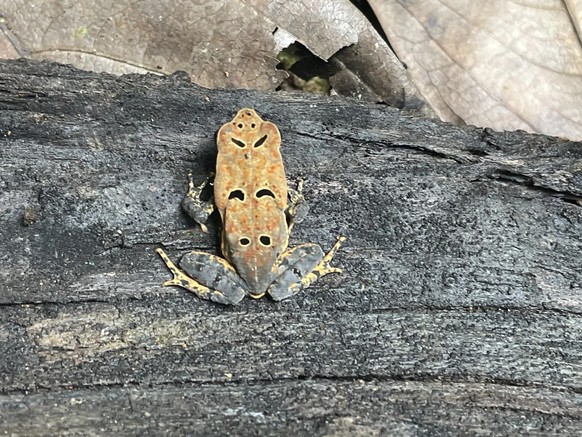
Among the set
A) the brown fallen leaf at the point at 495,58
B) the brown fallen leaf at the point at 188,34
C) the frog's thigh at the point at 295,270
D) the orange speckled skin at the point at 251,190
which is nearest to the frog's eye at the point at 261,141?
the orange speckled skin at the point at 251,190

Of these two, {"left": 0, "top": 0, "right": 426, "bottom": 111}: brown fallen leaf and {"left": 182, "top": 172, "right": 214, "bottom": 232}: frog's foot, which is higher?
{"left": 0, "top": 0, "right": 426, "bottom": 111}: brown fallen leaf

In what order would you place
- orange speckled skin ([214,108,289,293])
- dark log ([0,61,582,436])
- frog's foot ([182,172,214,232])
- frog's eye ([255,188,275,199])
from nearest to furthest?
dark log ([0,61,582,436])
frog's foot ([182,172,214,232])
orange speckled skin ([214,108,289,293])
frog's eye ([255,188,275,199])

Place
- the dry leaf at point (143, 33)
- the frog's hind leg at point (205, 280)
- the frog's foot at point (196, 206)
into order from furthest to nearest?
the dry leaf at point (143, 33) < the frog's foot at point (196, 206) < the frog's hind leg at point (205, 280)

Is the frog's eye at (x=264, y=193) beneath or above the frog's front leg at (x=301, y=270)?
above

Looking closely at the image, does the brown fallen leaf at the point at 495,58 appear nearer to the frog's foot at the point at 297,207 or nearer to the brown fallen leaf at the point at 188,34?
the brown fallen leaf at the point at 188,34

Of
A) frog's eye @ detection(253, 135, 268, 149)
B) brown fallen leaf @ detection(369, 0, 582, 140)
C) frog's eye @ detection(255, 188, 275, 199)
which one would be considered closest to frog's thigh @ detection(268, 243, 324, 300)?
frog's eye @ detection(255, 188, 275, 199)

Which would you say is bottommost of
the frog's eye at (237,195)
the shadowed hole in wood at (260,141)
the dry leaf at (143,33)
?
the frog's eye at (237,195)

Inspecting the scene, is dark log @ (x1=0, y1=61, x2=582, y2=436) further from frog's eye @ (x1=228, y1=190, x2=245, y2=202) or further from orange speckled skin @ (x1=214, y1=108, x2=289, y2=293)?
frog's eye @ (x1=228, y1=190, x2=245, y2=202)
